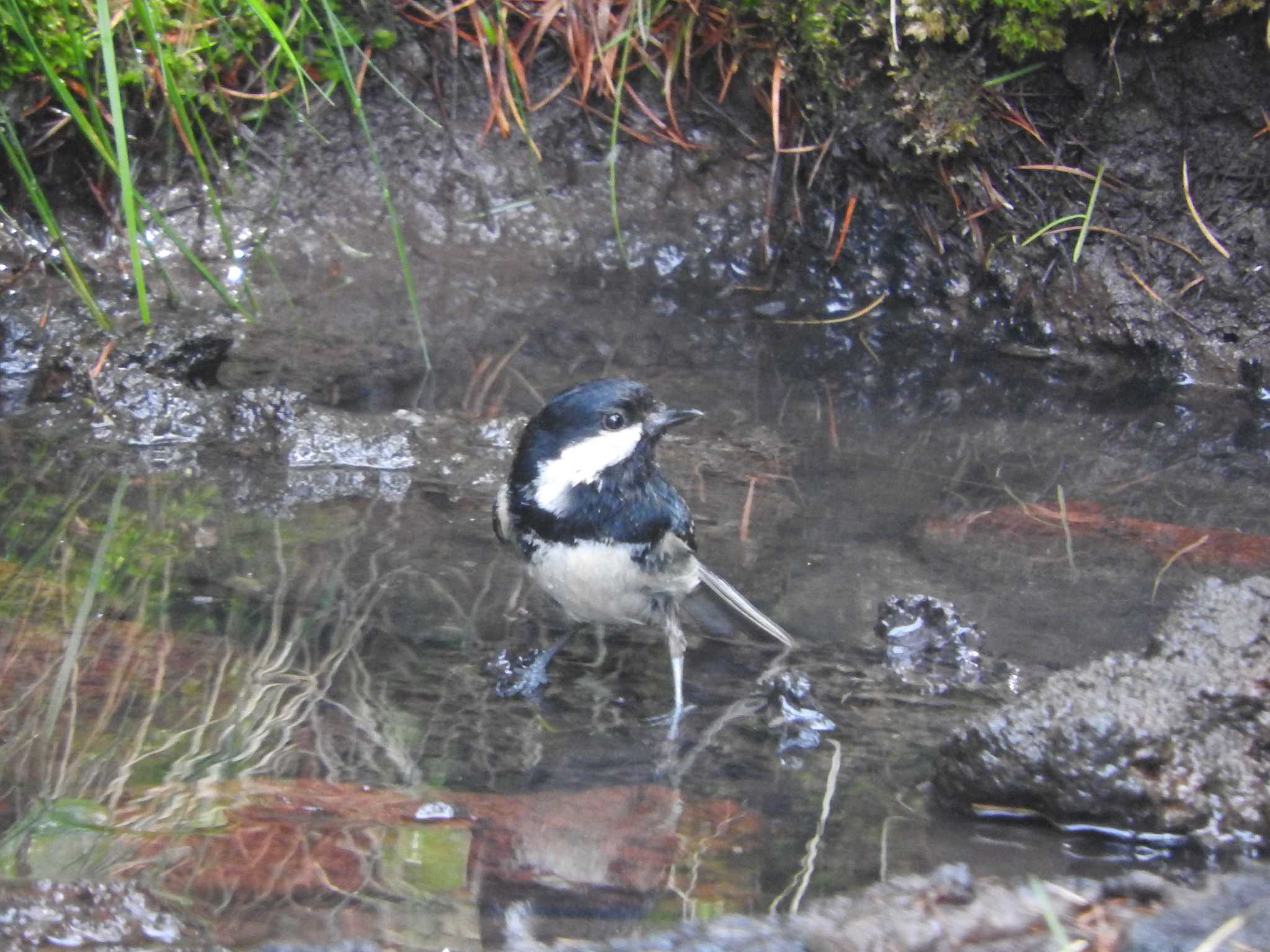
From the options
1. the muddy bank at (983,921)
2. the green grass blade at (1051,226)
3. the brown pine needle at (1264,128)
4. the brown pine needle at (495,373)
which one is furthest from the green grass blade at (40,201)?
the brown pine needle at (1264,128)

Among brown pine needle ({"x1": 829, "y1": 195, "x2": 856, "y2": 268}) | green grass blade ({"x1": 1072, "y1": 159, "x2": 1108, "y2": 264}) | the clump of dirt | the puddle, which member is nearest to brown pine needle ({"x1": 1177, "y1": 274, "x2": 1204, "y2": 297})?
the clump of dirt

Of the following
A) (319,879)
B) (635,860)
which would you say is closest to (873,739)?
(635,860)

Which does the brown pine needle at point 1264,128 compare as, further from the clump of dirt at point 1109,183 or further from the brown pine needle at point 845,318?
the brown pine needle at point 845,318

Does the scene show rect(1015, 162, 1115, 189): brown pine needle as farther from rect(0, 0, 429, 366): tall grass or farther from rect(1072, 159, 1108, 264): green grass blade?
rect(0, 0, 429, 366): tall grass

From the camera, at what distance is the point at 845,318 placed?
5855 mm

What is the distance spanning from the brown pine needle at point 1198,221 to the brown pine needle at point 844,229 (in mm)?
1336

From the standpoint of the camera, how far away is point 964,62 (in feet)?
17.8

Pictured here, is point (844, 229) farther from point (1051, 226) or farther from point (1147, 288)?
point (1147, 288)

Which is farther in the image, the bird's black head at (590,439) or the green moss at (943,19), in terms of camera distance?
the green moss at (943,19)

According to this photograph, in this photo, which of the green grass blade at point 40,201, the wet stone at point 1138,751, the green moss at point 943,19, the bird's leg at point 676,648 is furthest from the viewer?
the green moss at point 943,19

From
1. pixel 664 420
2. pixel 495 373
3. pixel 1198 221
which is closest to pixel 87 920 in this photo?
pixel 664 420

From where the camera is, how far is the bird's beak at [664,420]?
361 centimetres

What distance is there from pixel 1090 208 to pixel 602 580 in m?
3.07

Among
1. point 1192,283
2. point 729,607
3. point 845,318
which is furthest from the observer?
point 845,318
